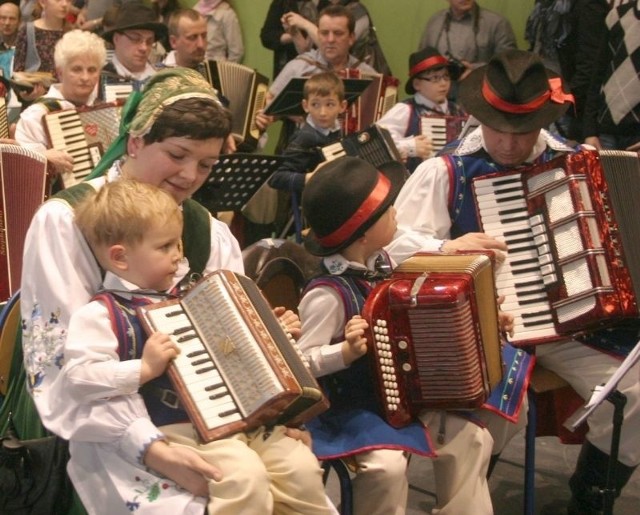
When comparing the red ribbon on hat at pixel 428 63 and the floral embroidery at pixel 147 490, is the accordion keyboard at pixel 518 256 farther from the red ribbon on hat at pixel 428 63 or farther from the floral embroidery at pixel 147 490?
the red ribbon on hat at pixel 428 63

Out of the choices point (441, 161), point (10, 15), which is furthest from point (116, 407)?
point (10, 15)

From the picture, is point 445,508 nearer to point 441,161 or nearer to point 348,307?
point 348,307

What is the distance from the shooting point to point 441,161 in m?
3.44

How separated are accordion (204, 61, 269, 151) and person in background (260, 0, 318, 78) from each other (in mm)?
1062

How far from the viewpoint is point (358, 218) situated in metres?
2.83

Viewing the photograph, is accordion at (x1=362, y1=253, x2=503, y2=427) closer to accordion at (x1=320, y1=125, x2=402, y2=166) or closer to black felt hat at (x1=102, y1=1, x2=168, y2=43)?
accordion at (x1=320, y1=125, x2=402, y2=166)

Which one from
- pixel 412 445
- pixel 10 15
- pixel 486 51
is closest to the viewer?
pixel 412 445

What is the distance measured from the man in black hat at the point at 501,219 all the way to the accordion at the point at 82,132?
A: 5.76 ft

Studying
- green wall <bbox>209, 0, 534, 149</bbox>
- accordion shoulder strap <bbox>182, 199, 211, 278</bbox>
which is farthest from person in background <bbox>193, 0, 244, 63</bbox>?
accordion shoulder strap <bbox>182, 199, 211, 278</bbox>

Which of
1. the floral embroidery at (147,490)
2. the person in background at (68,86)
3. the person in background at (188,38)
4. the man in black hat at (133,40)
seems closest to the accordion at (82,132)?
the person in background at (68,86)

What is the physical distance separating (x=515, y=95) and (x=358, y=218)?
0.90 m

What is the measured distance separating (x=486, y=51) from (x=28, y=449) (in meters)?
5.17

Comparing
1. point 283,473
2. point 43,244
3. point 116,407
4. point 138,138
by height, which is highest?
point 138,138

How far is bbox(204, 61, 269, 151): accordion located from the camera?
6.37 meters
